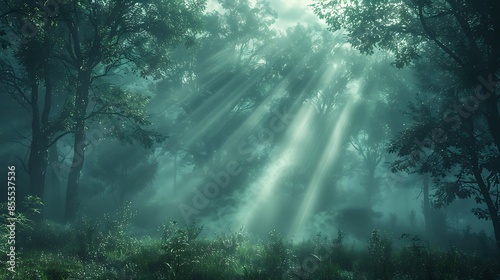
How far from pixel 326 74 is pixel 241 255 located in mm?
25053

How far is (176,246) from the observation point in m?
6.82

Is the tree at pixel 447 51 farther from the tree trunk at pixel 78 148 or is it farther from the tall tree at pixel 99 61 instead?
the tree trunk at pixel 78 148

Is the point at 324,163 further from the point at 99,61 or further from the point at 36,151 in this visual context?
the point at 36,151


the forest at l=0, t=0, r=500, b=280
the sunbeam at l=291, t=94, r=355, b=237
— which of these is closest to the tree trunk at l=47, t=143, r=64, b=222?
the forest at l=0, t=0, r=500, b=280

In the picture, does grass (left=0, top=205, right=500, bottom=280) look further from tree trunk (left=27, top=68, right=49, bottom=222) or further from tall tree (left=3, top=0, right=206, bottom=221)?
tall tree (left=3, top=0, right=206, bottom=221)

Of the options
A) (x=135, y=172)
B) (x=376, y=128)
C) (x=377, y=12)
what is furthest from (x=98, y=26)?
(x=376, y=128)

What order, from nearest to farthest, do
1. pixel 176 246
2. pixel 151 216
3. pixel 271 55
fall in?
pixel 176 246 < pixel 271 55 < pixel 151 216

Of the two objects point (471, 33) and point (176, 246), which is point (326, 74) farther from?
point (176, 246)

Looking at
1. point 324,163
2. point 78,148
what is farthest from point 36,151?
point 324,163

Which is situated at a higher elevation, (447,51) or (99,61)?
(99,61)

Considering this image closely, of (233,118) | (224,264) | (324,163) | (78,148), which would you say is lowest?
(224,264)

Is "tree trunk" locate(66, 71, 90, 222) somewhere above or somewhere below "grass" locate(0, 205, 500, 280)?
above

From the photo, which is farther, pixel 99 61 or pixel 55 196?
pixel 55 196

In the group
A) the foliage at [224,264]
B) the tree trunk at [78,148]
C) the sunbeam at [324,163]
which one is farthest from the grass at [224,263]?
the sunbeam at [324,163]
